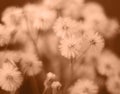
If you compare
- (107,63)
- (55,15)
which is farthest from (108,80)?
(55,15)

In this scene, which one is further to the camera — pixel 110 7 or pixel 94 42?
pixel 110 7

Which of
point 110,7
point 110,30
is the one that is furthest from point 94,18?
point 110,7

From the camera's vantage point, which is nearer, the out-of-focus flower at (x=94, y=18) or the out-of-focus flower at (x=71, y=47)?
the out-of-focus flower at (x=71, y=47)

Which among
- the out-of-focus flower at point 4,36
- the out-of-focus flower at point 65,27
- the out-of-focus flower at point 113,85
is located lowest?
the out-of-focus flower at point 113,85

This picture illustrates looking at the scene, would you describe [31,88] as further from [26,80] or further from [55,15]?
[55,15]

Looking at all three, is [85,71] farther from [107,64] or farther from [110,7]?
[110,7]

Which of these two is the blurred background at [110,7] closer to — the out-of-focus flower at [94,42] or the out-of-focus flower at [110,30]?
the out-of-focus flower at [110,30]

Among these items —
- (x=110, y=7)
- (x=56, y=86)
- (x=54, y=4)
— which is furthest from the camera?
(x=110, y=7)

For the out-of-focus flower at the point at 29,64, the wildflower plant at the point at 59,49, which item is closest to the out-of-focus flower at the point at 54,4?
the wildflower plant at the point at 59,49
